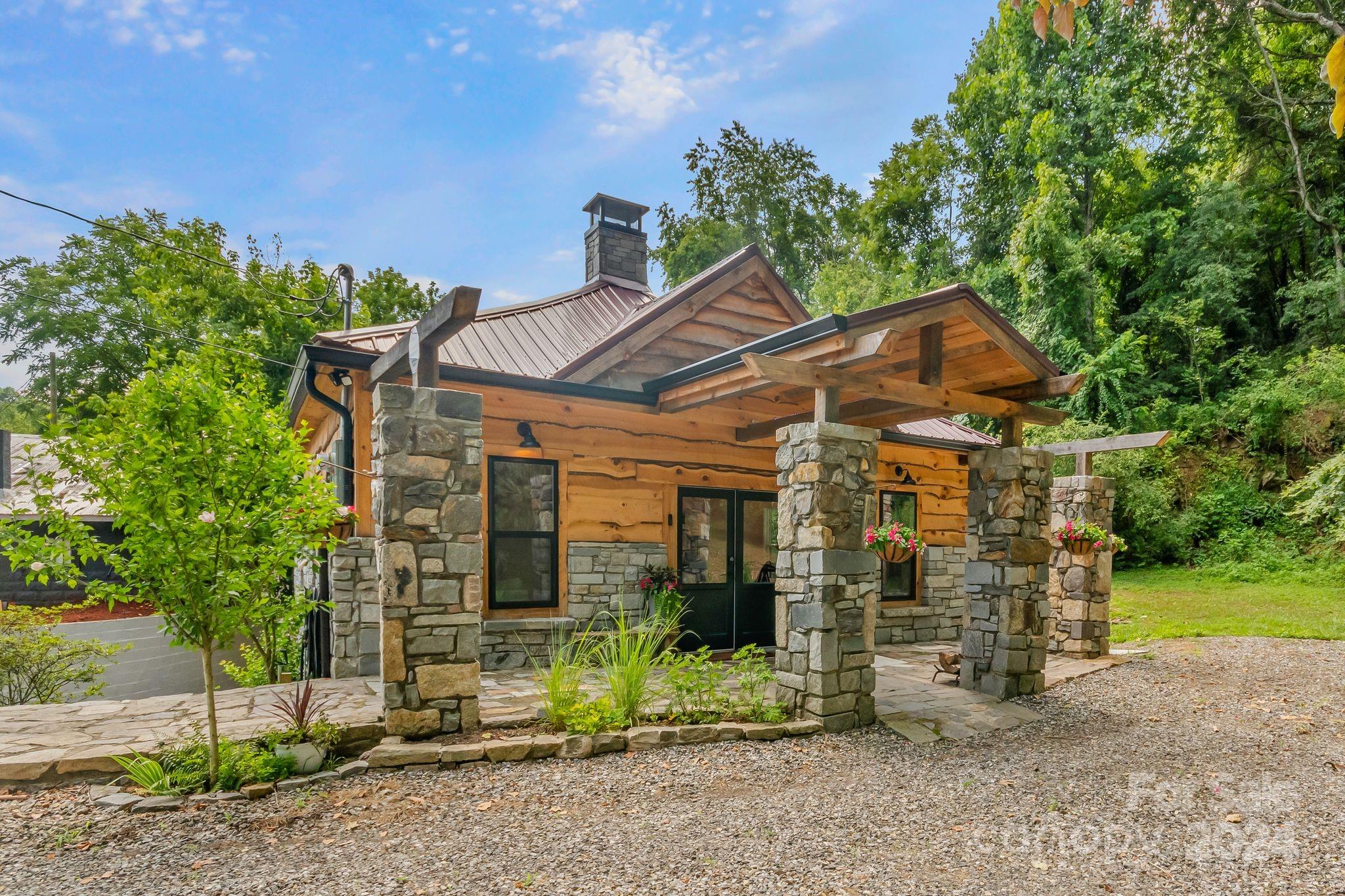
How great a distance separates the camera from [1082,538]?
8500 mm

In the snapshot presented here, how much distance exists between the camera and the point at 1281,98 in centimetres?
1620

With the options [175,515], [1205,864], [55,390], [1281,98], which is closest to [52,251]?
[55,390]

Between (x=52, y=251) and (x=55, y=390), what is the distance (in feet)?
13.9

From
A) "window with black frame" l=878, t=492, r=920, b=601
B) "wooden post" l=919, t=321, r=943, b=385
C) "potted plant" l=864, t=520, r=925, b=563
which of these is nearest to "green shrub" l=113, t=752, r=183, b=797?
"potted plant" l=864, t=520, r=925, b=563

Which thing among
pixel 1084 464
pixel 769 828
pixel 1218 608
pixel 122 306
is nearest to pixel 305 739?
pixel 769 828

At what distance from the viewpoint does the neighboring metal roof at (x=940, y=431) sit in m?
9.98

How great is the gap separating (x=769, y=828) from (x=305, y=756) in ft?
9.61

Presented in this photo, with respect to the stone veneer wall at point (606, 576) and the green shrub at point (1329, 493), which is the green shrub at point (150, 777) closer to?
the stone veneer wall at point (606, 576)

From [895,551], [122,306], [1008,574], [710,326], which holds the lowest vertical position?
[1008,574]

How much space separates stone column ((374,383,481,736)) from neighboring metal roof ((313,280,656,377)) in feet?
6.43

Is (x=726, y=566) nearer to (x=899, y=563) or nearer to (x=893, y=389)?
(x=899, y=563)

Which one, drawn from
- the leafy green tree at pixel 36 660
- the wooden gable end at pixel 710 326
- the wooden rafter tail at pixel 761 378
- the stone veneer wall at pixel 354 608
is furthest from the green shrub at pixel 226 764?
the wooden gable end at pixel 710 326

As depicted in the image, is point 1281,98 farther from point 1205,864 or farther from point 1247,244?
point 1205,864

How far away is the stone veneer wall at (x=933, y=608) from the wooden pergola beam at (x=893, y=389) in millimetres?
3552
